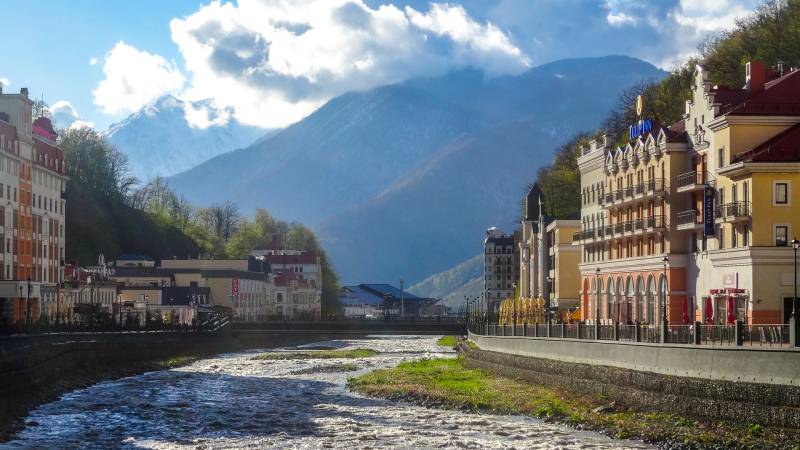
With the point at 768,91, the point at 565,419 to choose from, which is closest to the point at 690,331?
the point at 565,419

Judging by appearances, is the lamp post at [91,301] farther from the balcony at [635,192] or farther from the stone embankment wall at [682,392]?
the stone embankment wall at [682,392]

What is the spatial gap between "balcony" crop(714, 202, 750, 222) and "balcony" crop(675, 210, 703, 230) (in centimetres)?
788

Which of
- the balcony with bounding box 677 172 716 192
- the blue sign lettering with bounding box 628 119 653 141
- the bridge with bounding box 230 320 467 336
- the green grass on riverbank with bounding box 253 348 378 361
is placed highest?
the blue sign lettering with bounding box 628 119 653 141

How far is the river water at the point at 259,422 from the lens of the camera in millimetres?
56188

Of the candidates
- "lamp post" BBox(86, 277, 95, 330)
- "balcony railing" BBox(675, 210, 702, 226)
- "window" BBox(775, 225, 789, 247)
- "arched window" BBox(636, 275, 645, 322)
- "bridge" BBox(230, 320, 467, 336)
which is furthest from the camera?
"bridge" BBox(230, 320, 467, 336)

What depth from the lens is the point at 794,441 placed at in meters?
46.4

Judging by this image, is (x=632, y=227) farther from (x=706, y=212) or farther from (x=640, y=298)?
(x=706, y=212)

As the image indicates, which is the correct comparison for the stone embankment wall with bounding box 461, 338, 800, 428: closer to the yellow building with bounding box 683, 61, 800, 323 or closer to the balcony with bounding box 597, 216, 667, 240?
the yellow building with bounding box 683, 61, 800, 323

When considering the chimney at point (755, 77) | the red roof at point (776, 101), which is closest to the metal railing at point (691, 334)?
the red roof at point (776, 101)

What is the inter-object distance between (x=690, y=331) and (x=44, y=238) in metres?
92.6

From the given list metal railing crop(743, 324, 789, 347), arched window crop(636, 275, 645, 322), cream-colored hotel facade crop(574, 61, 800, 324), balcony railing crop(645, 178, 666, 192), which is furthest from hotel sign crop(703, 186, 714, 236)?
metal railing crop(743, 324, 789, 347)

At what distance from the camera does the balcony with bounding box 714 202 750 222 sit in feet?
263

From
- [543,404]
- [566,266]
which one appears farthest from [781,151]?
[566,266]

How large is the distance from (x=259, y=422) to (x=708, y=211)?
3514 cm
